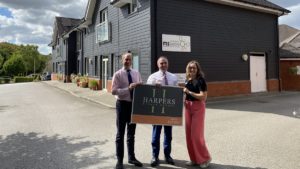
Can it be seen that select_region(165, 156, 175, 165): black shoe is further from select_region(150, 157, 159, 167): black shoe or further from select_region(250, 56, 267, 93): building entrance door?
select_region(250, 56, 267, 93): building entrance door

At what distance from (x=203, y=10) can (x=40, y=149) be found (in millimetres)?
11292

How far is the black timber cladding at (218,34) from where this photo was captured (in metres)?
13.9

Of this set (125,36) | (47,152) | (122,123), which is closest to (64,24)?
(125,36)

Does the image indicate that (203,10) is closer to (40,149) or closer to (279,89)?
(279,89)

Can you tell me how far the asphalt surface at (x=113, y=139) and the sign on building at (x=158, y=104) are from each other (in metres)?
0.79

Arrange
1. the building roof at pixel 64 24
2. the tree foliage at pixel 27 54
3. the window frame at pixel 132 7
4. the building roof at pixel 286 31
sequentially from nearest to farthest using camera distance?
the window frame at pixel 132 7
the building roof at pixel 286 31
the building roof at pixel 64 24
the tree foliage at pixel 27 54

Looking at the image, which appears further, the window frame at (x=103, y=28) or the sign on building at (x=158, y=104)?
the window frame at (x=103, y=28)

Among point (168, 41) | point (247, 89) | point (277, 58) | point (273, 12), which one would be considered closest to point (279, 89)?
point (277, 58)

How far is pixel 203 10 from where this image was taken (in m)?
15.0

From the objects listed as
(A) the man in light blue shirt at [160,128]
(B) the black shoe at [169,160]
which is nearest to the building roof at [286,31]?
(A) the man in light blue shirt at [160,128]

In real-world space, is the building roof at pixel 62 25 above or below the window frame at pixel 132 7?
above

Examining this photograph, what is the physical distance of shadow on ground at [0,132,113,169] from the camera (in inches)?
208

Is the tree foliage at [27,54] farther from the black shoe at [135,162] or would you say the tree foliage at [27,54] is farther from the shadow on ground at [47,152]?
the black shoe at [135,162]

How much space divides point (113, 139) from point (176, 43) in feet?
25.5
